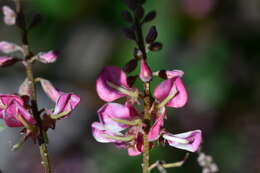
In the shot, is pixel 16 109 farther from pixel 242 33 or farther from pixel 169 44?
pixel 242 33

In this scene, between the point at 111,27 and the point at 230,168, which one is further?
the point at 111,27

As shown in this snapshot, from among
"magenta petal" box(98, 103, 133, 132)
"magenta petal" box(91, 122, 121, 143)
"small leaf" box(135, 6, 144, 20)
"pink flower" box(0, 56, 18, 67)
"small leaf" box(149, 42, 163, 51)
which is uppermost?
"small leaf" box(135, 6, 144, 20)

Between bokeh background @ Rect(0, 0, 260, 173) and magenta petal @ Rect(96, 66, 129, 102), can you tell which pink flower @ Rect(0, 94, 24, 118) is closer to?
magenta petal @ Rect(96, 66, 129, 102)

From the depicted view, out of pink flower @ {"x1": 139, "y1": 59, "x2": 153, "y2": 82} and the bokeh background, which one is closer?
pink flower @ {"x1": 139, "y1": 59, "x2": 153, "y2": 82}

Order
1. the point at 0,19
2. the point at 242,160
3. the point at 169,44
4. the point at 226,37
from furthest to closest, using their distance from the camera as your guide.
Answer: the point at 0,19 → the point at 226,37 → the point at 169,44 → the point at 242,160

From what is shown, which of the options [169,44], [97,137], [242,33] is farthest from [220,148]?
[97,137]

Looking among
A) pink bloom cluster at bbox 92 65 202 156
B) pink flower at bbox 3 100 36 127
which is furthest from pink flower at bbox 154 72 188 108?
pink flower at bbox 3 100 36 127

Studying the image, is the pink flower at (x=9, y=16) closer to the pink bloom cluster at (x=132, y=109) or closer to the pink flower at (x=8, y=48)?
the pink flower at (x=8, y=48)

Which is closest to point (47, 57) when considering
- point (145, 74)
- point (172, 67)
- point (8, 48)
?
point (8, 48)
